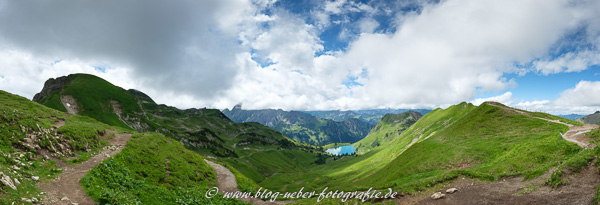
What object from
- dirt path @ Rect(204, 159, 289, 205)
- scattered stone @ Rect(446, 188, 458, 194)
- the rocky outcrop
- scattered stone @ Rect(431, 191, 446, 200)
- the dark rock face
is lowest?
dirt path @ Rect(204, 159, 289, 205)

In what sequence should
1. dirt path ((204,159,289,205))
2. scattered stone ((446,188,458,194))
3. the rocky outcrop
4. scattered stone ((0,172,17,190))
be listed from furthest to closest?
the rocky outcrop → dirt path ((204,159,289,205)) → scattered stone ((446,188,458,194)) → scattered stone ((0,172,17,190))

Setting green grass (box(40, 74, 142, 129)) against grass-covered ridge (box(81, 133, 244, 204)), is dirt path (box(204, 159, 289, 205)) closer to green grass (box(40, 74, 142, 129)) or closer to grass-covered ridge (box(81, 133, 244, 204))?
grass-covered ridge (box(81, 133, 244, 204))

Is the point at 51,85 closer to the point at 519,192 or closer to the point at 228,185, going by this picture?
the point at 228,185

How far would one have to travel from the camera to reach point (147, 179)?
30.3m

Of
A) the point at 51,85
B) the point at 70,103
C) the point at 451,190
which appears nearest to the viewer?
the point at 451,190

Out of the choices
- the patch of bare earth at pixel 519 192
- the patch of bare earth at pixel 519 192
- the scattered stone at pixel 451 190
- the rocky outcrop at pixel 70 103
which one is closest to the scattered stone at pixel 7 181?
the patch of bare earth at pixel 519 192

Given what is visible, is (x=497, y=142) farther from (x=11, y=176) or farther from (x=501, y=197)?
(x=11, y=176)

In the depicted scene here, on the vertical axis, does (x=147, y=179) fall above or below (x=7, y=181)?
below

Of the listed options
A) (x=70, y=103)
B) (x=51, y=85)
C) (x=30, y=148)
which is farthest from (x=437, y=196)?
(x=51, y=85)

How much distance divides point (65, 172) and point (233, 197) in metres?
21.1

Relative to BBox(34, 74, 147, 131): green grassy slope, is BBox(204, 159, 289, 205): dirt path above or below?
below

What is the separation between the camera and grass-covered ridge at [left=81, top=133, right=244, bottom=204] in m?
20.9

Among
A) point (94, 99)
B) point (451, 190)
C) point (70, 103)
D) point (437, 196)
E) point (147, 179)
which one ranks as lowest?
point (437, 196)

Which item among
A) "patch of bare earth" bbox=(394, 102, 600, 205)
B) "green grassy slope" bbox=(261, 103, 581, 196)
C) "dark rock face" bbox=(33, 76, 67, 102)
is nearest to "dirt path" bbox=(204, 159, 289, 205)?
"green grassy slope" bbox=(261, 103, 581, 196)
